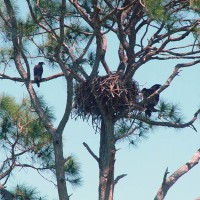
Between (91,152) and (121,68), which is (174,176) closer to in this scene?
(91,152)

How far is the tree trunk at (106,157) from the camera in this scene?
575cm

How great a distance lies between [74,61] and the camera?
5996 mm

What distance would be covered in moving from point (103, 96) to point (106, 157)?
23.8 inches

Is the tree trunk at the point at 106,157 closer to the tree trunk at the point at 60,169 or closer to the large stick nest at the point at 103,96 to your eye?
the large stick nest at the point at 103,96

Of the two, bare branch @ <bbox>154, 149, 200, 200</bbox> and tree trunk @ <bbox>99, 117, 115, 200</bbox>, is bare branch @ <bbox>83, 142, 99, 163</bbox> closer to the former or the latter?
tree trunk @ <bbox>99, 117, 115, 200</bbox>

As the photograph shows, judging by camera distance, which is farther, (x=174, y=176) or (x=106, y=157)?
(x=106, y=157)

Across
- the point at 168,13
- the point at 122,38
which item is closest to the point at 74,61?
the point at 122,38

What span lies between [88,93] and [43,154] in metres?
0.67

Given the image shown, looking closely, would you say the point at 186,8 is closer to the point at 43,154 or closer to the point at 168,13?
the point at 168,13

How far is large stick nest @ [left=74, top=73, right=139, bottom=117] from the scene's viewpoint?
632cm

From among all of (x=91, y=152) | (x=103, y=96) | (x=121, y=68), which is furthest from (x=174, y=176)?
(x=121, y=68)

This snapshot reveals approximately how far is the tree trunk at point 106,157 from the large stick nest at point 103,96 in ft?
0.45

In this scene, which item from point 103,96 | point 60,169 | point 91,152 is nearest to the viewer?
point 60,169

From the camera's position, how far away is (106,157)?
6.03 metres
